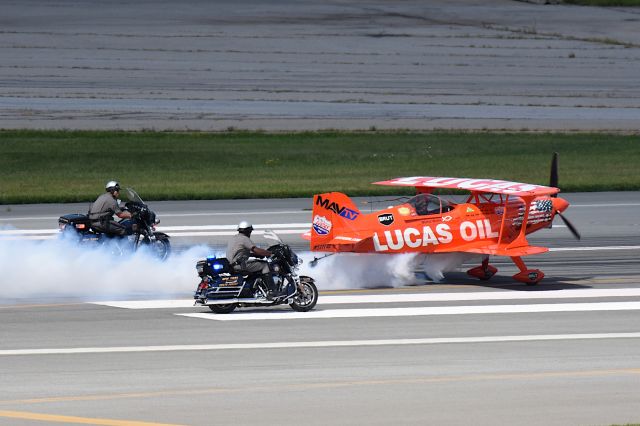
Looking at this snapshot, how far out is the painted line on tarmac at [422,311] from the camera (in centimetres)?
2081

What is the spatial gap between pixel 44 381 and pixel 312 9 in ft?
225

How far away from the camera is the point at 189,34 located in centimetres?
7181

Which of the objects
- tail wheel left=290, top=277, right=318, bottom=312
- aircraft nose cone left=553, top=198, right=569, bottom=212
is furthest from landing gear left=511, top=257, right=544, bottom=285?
tail wheel left=290, top=277, right=318, bottom=312

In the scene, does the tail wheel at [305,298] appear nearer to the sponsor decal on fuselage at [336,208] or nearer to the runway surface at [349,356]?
the runway surface at [349,356]

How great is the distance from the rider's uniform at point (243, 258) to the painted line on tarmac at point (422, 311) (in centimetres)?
88

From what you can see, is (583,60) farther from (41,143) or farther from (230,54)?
(41,143)

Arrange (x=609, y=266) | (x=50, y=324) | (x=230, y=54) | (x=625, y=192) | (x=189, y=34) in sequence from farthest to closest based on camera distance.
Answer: (x=189, y=34), (x=230, y=54), (x=625, y=192), (x=609, y=266), (x=50, y=324)

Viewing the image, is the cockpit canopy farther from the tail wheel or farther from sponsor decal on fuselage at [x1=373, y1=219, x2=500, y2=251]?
the tail wheel

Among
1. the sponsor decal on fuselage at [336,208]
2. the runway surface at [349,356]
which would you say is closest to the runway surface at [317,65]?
the sponsor decal on fuselage at [336,208]

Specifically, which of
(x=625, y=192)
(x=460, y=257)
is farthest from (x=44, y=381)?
(x=625, y=192)

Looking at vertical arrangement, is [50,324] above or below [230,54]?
below

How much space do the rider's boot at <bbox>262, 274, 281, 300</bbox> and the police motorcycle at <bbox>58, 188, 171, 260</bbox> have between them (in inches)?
219

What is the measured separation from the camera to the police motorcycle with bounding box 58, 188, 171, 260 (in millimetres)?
25828

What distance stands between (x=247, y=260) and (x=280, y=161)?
23616mm
